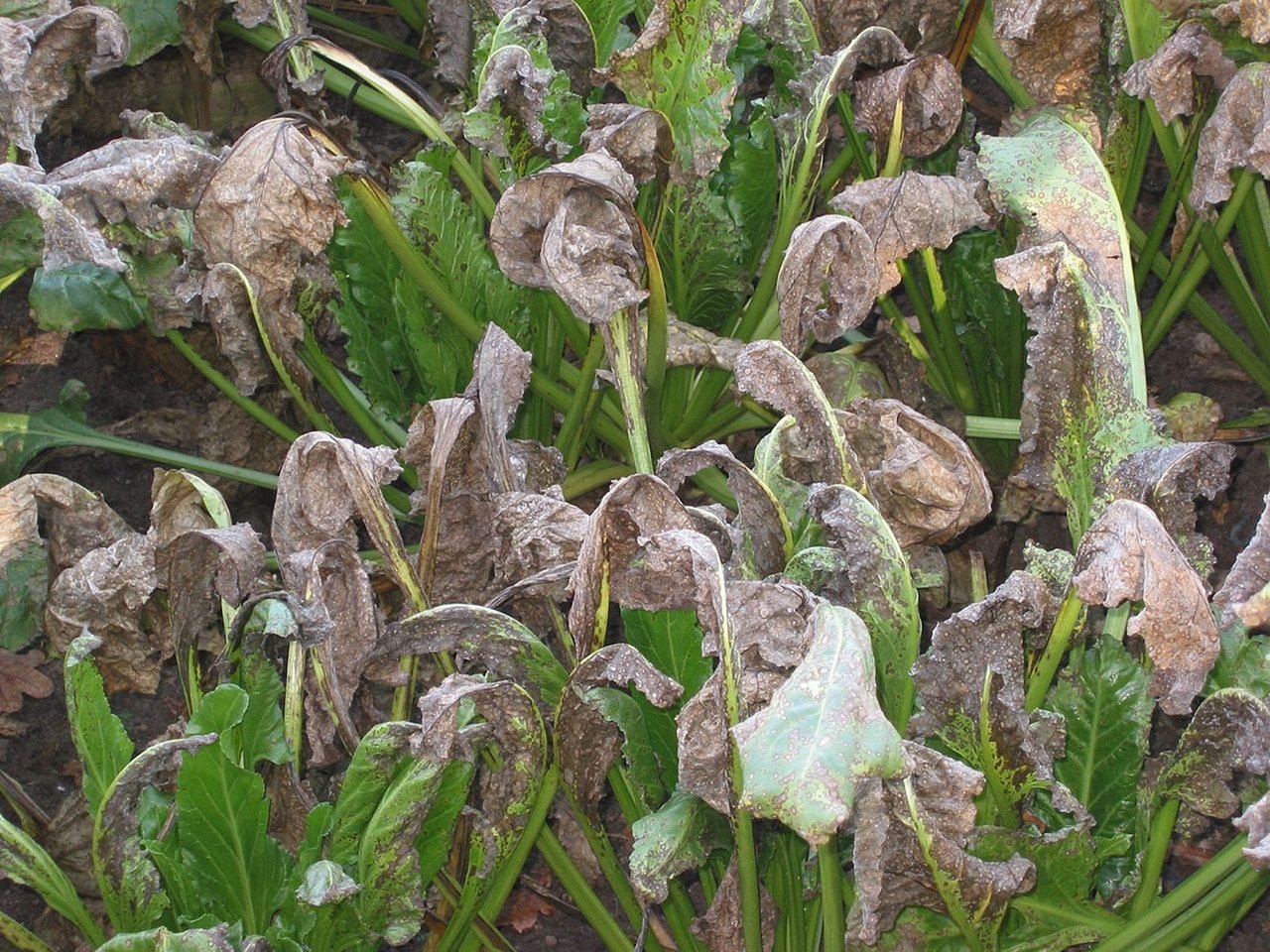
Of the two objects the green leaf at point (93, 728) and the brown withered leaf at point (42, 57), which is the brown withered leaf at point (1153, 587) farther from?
the brown withered leaf at point (42, 57)

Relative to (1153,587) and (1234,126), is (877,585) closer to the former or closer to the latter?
(1153,587)

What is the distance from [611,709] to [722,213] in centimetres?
95

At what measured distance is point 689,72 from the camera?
206cm

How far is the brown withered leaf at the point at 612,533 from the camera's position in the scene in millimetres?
1410

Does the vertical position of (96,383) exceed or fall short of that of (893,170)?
it falls short

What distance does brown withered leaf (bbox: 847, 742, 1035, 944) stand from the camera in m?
1.23

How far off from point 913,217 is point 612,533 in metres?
0.67

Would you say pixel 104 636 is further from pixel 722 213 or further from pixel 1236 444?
pixel 1236 444

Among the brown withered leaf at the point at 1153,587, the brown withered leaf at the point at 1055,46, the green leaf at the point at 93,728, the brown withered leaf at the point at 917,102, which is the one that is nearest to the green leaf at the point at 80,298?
the green leaf at the point at 93,728

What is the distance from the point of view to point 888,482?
5.30 feet

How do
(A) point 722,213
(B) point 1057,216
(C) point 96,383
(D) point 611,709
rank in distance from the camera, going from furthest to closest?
(C) point 96,383, (A) point 722,213, (B) point 1057,216, (D) point 611,709

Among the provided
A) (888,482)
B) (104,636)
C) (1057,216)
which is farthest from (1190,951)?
(104,636)

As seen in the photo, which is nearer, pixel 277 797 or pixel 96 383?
pixel 277 797

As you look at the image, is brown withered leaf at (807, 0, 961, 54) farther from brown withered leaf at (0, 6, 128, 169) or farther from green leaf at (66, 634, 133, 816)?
green leaf at (66, 634, 133, 816)
